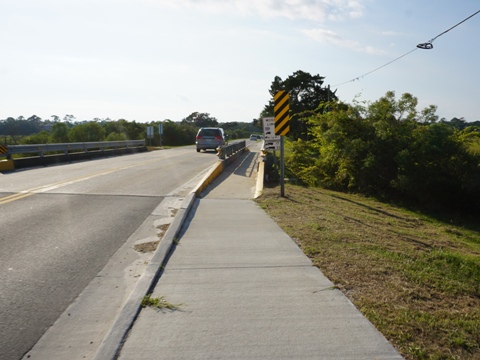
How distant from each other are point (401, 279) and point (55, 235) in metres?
5.37

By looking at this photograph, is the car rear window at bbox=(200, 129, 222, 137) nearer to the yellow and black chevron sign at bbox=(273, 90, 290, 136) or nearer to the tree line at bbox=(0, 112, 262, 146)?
the tree line at bbox=(0, 112, 262, 146)

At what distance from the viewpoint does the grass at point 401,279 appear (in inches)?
147

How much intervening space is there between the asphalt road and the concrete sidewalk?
1018 millimetres

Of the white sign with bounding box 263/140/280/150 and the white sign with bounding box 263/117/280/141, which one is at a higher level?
the white sign with bounding box 263/117/280/141

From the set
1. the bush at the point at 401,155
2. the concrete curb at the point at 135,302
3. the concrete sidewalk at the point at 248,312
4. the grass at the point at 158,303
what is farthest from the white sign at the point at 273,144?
the grass at the point at 158,303

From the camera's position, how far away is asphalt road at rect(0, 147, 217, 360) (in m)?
4.42

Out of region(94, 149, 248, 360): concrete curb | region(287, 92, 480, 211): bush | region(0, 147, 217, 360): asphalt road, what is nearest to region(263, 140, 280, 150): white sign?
region(0, 147, 217, 360): asphalt road

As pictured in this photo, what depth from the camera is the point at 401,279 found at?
17.2 ft

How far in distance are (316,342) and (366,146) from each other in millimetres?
13311

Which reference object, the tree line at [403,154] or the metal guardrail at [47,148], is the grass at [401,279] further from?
the metal guardrail at [47,148]

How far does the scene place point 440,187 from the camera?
15430 millimetres

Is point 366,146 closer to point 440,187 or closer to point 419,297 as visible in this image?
point 440,187

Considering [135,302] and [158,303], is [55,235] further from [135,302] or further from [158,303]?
[158,303]

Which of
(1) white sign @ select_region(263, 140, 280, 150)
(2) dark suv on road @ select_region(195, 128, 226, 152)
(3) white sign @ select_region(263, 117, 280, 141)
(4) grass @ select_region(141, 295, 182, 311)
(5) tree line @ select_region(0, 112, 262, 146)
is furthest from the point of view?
(5) tree line @ select_region(0, 112, 262, 146)
